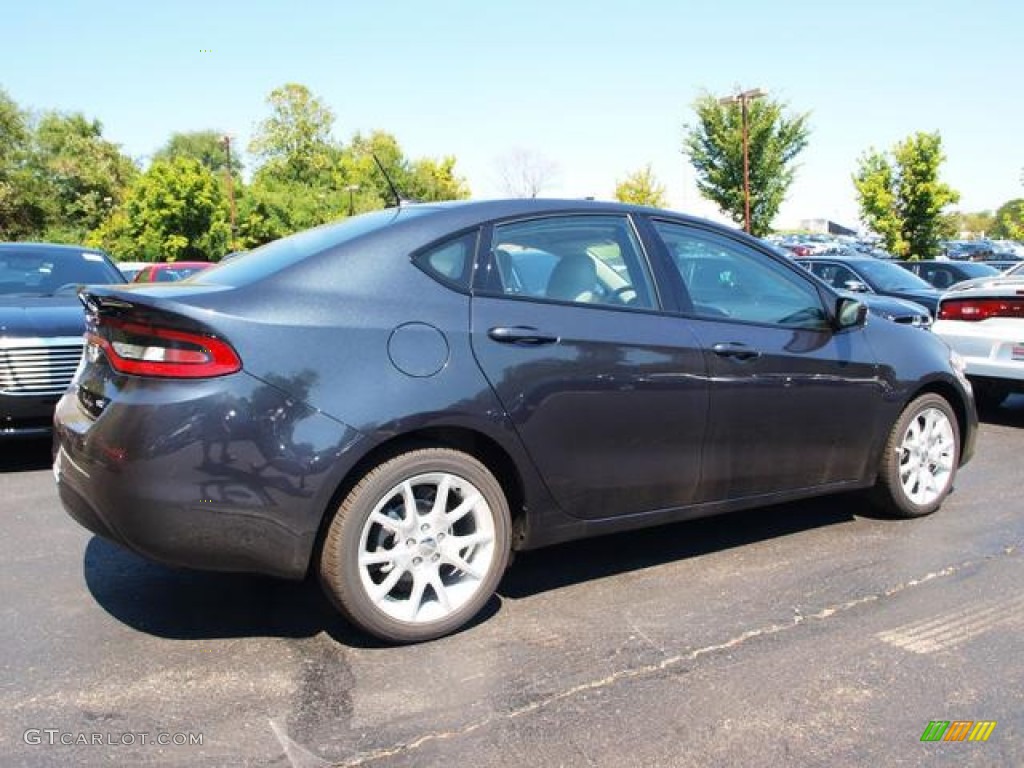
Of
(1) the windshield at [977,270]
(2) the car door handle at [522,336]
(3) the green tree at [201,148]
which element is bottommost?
(2) the car door handle at [522,336]

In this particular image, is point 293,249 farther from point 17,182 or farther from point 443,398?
point 17,182

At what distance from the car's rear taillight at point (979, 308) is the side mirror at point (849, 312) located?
3.77 meters

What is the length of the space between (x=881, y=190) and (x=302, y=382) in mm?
27144

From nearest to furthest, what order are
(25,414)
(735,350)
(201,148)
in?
1. (735,350)
2. (25,414)
3. (201,148)

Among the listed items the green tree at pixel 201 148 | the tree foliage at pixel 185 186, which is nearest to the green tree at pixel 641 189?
the tree foliage at pixel 185 186

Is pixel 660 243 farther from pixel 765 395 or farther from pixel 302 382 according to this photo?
pixel 302 382

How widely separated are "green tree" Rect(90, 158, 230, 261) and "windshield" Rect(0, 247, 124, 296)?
36.8 metres

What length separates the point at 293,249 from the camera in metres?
3.43

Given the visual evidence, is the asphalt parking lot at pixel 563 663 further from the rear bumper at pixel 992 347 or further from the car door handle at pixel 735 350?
the rear bumper at pixel 992 347

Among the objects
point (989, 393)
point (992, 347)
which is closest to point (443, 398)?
point (992, 347)

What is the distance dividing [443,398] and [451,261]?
557 millimetres

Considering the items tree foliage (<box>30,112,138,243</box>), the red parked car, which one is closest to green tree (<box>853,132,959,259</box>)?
the red parked car

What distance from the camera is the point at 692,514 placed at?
3861 mm

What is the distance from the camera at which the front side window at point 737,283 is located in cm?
392
